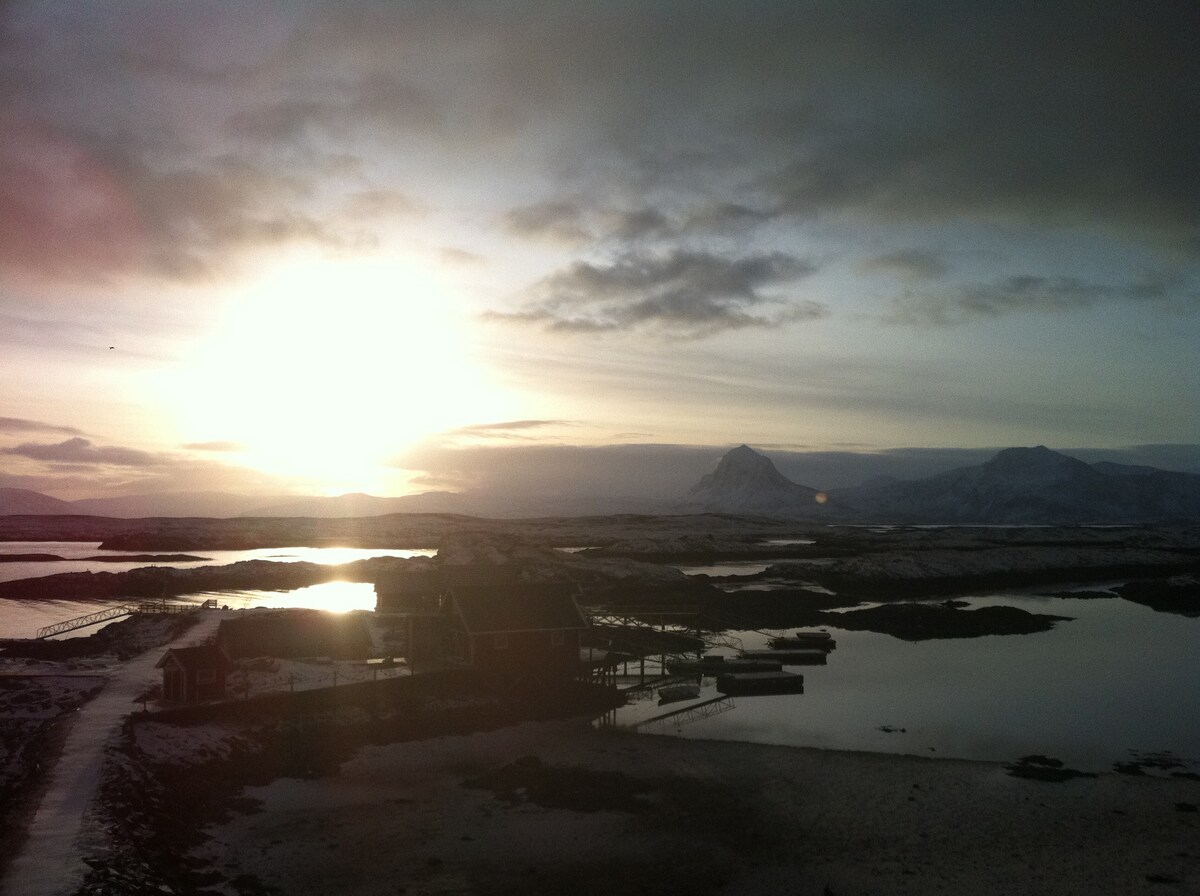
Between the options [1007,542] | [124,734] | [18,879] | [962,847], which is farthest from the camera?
[1007,542]

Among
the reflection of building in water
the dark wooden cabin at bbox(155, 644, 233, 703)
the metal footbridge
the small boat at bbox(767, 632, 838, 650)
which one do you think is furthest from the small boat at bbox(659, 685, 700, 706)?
the metal footbridge

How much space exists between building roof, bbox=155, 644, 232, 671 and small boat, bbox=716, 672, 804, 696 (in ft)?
90.7

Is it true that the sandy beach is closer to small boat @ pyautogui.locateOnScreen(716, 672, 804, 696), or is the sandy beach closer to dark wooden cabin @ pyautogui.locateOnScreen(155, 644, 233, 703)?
dark wooden cabin @ pyautogui.locateOnScreen(155, 644, 233, 703)

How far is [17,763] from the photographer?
28625 mm

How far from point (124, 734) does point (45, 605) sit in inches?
2560

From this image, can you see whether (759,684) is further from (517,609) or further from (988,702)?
(517,609)

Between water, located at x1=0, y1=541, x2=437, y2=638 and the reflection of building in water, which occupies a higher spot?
the reflection of building in water

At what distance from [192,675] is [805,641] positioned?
142ft

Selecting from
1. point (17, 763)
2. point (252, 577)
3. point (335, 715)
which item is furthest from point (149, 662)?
point (252, 577)

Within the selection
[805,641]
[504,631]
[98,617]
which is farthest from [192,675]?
[98,617]

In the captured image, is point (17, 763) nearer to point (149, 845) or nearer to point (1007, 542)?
point (149, 845)

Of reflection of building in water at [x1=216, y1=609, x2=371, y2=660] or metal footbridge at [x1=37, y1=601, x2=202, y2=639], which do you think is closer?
reflection of building in water at [x1=216, y1=609, x2=371, y2=660]

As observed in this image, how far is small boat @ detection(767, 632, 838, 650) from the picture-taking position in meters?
61.8

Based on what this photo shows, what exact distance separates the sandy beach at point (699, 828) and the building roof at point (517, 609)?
10998mm
